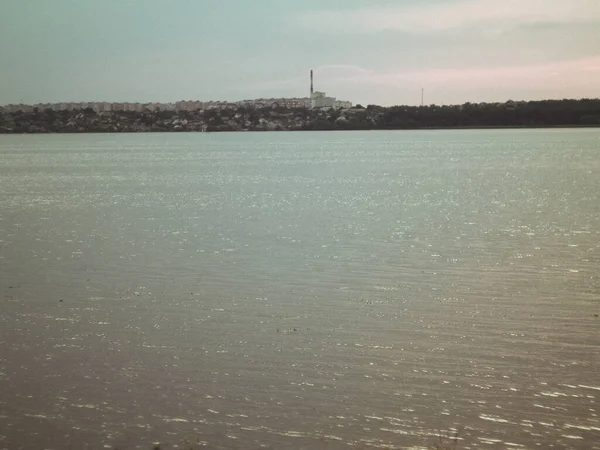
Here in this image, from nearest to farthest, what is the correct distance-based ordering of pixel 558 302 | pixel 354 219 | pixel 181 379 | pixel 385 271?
1. pixel 181 379
2. pixel 558 302
3. pixel 385 271
4. pixel 354 219

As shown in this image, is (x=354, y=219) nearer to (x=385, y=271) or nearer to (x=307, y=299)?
(x=385, y=271)

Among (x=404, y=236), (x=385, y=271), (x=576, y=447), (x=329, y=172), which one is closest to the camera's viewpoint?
(x=576, y=447)

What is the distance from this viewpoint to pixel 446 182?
162 ft

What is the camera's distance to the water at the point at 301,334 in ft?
25.8

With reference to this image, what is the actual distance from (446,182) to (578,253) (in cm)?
3147

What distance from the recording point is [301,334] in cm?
1117

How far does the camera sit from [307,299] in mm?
13531

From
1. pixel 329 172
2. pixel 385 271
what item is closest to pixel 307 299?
pixel 385 271

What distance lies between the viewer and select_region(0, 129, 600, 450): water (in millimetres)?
7855

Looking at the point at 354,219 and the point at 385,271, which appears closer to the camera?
the point at 385,271

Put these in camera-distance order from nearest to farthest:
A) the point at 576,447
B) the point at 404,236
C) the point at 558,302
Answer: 1. the point at 576,447
2. the point at 558,302
3. the point at 404,236

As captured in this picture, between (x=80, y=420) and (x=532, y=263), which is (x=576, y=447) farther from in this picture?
(x=532, y=263)

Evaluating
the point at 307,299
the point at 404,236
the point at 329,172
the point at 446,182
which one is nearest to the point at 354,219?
the point at 404,236

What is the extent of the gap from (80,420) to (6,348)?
3.19 metres
